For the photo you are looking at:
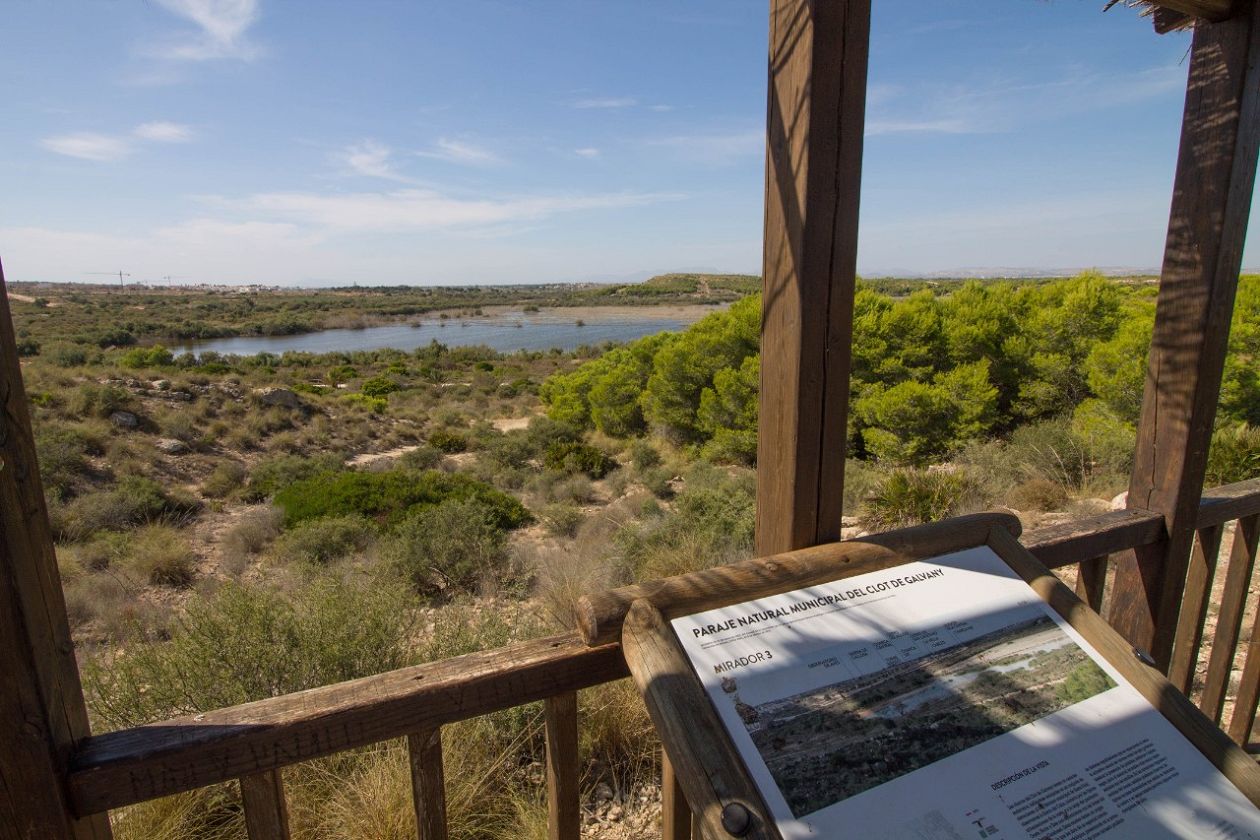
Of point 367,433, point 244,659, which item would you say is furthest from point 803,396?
point 367,433

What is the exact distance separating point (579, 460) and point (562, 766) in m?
10.8

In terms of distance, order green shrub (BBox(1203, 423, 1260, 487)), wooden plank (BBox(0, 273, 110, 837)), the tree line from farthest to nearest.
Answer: the tree line, green shrub (BBox(1203, 423, 1260, 487)), wooden plank (BBox(0, 273, 110, 837))

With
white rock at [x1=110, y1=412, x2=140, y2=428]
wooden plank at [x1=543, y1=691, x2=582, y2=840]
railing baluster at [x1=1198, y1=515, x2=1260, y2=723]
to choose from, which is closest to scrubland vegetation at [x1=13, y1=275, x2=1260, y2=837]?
white rock at [x1=110, y1=412, x2=140, y2=428]

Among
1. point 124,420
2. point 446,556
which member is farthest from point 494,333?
point 446,556

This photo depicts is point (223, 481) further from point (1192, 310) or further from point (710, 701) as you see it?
point (1192, 310)

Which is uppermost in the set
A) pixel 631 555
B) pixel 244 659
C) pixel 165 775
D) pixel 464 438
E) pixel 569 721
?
pixel 165 775

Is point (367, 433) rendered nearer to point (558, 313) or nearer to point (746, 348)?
point (746, 348)

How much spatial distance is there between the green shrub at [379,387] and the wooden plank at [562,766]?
22397 millimetres

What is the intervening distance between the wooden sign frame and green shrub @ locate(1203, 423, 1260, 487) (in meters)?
6.35

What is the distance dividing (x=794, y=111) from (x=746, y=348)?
1172 cm

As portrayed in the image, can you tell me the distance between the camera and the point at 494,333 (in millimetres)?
53062

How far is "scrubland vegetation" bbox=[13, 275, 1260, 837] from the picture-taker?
3.01 metres

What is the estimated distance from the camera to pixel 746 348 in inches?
501

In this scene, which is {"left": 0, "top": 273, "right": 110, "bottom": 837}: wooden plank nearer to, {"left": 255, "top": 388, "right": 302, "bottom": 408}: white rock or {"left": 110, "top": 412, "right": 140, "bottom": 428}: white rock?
{"left": 110, "top": 412, "right": 140, "bottom": 428}: white rock
